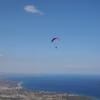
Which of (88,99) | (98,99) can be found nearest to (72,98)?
(88,99)

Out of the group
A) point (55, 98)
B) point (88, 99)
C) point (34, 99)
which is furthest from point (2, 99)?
point (88, 99)

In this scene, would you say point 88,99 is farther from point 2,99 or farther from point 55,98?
point 2,99

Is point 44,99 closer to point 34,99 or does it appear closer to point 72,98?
point 34,99

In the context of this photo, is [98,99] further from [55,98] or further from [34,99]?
[34,99]

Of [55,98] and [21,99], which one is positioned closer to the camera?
[21,99]

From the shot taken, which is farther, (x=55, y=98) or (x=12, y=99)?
(x=55, y=98)

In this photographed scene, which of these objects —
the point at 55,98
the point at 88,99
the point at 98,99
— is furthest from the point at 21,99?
the point at 98,99

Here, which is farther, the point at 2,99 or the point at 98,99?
the point at 98,99
